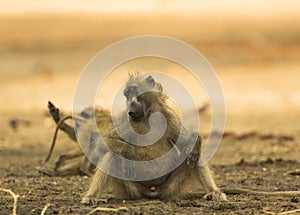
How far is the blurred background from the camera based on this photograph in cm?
1844

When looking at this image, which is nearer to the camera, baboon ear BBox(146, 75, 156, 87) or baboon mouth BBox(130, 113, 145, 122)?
baboon mouth BBox(130, 113, 145, 122)

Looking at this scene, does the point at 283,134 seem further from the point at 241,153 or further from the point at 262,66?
the point at 262,66

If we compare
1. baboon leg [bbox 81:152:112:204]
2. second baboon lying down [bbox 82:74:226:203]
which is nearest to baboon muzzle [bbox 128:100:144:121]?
second baboon lying down [bbox 82:74:226:203]

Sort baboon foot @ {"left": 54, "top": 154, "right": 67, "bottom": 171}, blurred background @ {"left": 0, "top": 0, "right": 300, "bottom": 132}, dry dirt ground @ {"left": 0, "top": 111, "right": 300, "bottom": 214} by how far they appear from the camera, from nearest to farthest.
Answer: dry dirt ground @ {"left": 0, "top": 111, "right": 300, "bottom": 214}
baboon foot @ {"left": 54, "top": 154, "right": 67, "bottom": 171}
blurred background @ {"left": 0, "top": 0, "right": 300, "bottom": 132}

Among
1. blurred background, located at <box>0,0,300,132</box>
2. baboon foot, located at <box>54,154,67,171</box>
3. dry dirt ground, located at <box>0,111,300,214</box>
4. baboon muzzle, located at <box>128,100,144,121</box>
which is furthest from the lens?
blurred background, located at <box>0,0,300,132</box>

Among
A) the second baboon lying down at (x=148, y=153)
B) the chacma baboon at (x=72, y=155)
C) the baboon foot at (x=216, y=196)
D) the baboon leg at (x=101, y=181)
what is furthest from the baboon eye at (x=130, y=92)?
the chacma baboon at (x=72, y=155)

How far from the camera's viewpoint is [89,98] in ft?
56.1

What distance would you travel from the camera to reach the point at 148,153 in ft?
22.8

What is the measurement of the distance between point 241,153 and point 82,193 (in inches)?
171

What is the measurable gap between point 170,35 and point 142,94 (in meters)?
21.0

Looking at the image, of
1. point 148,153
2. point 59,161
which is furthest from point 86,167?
point 148,153

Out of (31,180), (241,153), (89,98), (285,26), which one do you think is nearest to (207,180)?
(31,180)

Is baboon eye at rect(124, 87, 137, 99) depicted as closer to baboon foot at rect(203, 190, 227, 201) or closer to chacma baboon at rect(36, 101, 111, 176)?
baboon foot at rect(203, 190, 227, 201)

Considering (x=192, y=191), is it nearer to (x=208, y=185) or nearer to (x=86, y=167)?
(x=208, y=185)
